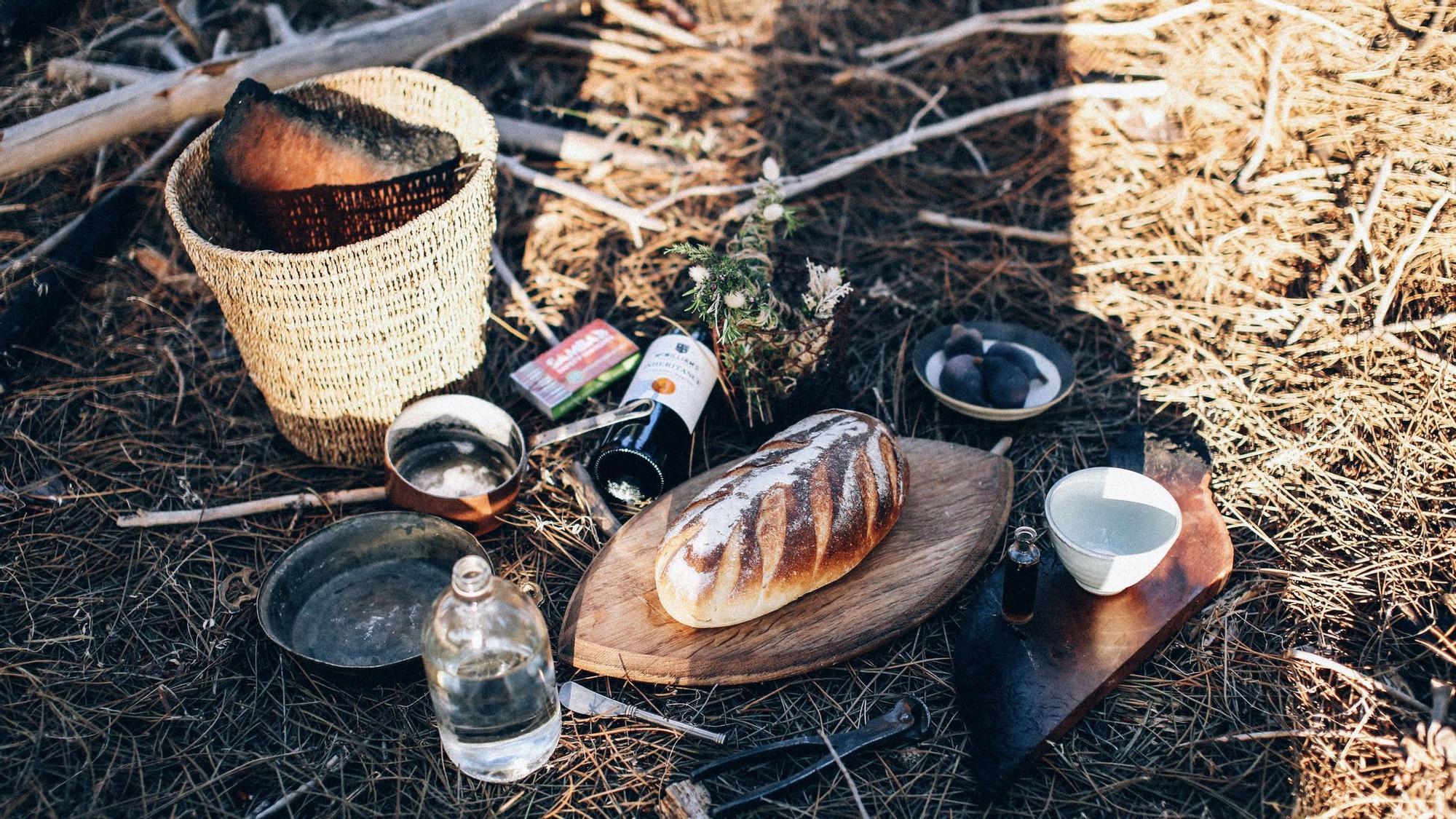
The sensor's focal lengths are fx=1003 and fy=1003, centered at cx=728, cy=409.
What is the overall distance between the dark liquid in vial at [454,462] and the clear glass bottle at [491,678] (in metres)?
0.92

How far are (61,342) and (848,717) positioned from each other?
10.8 feet

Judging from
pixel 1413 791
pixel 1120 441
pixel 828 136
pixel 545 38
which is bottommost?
pixel 1413 791

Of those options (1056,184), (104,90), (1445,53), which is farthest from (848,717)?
(104,90)

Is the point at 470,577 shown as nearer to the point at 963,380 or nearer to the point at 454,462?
the point at 454,462

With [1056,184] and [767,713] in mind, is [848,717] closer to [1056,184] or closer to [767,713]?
[767,713]

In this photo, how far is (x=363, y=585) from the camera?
3.12 metres

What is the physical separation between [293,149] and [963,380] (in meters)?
2.37

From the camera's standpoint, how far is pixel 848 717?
278 cm

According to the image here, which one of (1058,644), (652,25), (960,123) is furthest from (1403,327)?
(652,25)

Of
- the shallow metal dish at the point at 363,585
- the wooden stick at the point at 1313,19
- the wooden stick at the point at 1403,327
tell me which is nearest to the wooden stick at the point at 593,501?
the shallow metal dish at the point at 363,585

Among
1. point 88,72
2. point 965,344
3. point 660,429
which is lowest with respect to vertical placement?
point 965,344

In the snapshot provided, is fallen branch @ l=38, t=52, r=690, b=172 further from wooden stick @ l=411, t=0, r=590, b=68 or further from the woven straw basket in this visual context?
the woven straw basket

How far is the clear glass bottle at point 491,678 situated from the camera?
96.1 inches

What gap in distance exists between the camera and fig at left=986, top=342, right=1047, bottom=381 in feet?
11.7
